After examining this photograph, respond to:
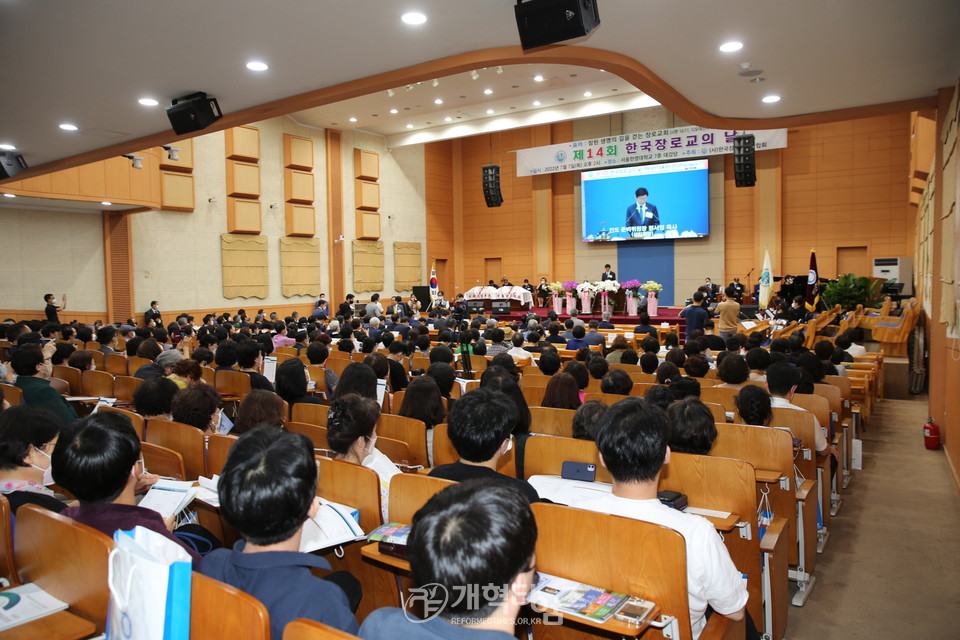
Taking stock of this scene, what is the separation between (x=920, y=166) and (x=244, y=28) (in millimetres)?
10832

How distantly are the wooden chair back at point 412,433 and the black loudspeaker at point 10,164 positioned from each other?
7.20 m

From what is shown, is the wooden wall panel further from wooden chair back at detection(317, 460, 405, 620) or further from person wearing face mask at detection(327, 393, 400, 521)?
wooden chair back at detection(317, 460, 405, 620)

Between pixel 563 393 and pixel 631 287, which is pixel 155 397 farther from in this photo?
pixel 631 287

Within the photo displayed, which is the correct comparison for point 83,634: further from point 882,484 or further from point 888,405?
point 888,405

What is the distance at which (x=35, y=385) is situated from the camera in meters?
4.36

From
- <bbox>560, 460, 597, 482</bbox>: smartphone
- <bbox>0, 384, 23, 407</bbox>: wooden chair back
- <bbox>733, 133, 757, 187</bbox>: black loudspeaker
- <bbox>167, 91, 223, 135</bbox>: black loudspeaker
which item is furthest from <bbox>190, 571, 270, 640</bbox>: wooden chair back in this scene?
<bbox>733, 133, 757, 187</bbox>: black loudspeaker

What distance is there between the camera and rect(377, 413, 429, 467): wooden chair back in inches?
139

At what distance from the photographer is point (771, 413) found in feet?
11.6

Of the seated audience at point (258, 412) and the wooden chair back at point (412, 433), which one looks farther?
the wooden chair back at point (412, 433)

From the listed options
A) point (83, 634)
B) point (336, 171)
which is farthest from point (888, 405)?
point (336, 171)

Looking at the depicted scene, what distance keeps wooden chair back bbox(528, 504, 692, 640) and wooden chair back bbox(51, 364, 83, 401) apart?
525 cm

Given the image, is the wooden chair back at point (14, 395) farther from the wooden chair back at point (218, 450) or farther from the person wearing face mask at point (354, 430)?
the person wearing face mask at point (354, 430)

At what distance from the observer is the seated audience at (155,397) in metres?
3.62

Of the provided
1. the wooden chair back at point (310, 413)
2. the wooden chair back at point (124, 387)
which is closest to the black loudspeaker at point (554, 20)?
the wooden chair back at point (310, 413)
